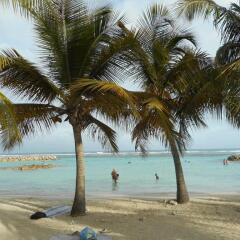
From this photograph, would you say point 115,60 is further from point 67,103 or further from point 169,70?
point 169,70

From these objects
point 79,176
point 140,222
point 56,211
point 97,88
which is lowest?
point 140,222

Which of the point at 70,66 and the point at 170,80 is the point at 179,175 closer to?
the point at 170,80

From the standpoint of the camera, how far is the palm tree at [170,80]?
11719 millimetres

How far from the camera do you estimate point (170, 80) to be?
41.6ft

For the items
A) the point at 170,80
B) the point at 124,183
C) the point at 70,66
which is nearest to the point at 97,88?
the point at 70,66

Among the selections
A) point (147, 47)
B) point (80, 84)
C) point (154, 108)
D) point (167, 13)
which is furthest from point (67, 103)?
point (167, 13)

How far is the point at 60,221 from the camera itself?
10219 mm

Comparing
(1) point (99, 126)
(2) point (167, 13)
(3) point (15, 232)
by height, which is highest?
(2) point (167, 13)

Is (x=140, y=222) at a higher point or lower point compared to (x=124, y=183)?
lower

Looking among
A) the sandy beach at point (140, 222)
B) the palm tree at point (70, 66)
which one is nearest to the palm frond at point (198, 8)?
the palm tree at point (70, 66)

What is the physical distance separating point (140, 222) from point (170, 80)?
4.55m

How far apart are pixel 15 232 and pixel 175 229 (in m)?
3.31

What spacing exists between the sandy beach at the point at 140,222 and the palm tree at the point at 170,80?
151 cm

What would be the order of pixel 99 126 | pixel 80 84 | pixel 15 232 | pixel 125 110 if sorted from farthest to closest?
pixel 99 126 → pixel 125 110 → pixel 80 84 → pixel 15 232
